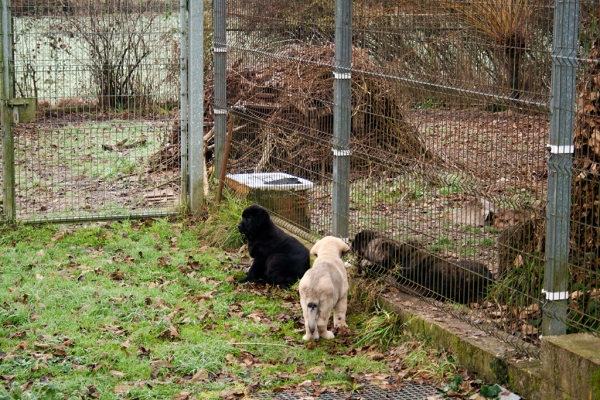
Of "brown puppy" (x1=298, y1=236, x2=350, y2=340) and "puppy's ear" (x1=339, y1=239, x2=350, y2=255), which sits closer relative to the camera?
"brown puppy" (x1=298, y1=236, x2=350, y2=340)

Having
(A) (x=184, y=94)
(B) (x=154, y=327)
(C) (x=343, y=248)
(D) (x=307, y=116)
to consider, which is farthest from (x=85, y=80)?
(C) (x=343, y=248)

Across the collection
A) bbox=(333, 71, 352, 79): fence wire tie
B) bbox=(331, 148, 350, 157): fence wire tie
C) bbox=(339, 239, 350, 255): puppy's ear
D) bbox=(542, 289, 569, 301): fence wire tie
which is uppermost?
bbox=(333, 71, 352, 79): fence wire tie

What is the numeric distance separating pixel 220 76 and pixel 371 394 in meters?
6.54

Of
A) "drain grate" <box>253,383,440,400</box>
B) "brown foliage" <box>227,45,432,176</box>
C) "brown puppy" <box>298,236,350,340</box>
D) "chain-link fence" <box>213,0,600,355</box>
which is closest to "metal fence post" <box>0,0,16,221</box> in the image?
"brown foliage" <box>227,45,432,176</box>

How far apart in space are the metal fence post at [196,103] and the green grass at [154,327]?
1.36 metres

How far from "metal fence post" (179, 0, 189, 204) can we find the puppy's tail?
16.9ft

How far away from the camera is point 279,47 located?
9.72 m

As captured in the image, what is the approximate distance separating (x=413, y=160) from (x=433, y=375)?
182 centimetres

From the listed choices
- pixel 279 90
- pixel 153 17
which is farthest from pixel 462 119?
pixel 153 17

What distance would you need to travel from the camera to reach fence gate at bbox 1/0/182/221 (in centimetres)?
1084

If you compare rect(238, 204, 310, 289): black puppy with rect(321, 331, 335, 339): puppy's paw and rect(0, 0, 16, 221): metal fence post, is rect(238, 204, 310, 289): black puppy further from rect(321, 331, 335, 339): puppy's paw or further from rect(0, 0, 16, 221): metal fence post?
rect(0, 0, 16, 221): metal fence post

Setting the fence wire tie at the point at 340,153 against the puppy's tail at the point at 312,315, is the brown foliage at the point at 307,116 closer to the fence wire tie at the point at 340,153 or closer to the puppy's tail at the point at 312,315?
the fence wire tie at the point at 340,153

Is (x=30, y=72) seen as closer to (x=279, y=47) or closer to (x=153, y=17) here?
(x=153, y=17)

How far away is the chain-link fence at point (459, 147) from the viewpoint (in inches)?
220
